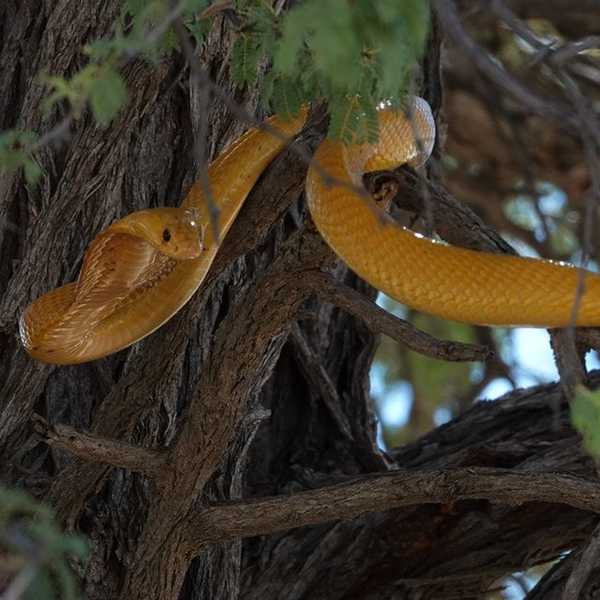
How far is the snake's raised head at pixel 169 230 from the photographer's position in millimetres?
3514

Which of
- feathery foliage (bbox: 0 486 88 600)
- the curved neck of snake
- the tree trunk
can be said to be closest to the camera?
feathery foliage (bbox: 0 486 88 600)

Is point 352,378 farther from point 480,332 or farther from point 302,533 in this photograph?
point 480,332

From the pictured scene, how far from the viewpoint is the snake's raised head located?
138 inches

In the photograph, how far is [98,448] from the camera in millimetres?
3258

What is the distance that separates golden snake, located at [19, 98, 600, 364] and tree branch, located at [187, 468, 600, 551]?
0.38 meters

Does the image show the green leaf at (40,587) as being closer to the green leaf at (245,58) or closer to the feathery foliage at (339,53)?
the feathery foliage at (339,53)

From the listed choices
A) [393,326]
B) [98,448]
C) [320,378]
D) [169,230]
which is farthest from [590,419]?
[320,378]

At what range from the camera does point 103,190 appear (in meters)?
3.89

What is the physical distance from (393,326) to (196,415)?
545mm

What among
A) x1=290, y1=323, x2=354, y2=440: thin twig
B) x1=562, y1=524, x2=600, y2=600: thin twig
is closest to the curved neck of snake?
x1=290, y1=323, x2=354, y2=440: thin twig

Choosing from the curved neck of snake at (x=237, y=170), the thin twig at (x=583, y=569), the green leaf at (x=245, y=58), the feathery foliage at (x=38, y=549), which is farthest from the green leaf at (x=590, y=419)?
the curved neck of snake at (x=237, y=170)

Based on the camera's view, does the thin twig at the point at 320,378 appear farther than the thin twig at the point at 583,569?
Yes

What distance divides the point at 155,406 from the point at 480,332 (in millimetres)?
2730

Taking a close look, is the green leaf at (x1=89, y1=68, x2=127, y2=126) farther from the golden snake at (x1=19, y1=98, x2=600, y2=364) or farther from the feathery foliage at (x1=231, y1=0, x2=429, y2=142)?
the golden snake at (x1=19, y1=98, x2=600, y2=364)
